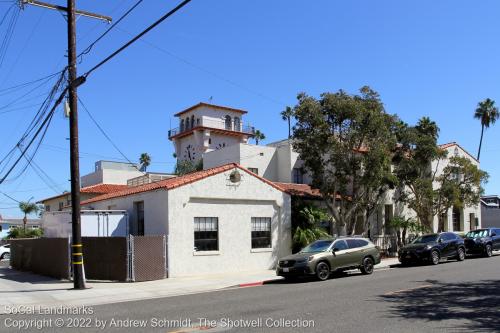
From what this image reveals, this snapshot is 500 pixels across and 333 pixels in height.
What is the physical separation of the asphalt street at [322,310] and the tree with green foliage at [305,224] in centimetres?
787

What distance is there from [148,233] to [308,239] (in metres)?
7.46

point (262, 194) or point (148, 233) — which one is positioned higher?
point (262, 194)

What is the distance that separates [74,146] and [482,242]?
21822 millimetres

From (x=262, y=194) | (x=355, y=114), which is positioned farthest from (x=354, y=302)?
(x=355, y=114)

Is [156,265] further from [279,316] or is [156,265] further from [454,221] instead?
[454,221]

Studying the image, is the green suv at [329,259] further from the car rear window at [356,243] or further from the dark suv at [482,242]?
the dark suv at [482,242]

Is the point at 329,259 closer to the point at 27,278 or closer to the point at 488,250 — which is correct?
the point at 27,278

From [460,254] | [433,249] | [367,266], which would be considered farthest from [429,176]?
[367,266]

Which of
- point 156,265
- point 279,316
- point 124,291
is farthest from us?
point 156,265

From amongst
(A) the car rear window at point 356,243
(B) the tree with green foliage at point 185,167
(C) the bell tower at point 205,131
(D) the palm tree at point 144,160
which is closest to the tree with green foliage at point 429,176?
(A) the car rear window at point 356,243

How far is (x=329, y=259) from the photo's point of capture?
19.0m

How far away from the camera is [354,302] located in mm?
12406

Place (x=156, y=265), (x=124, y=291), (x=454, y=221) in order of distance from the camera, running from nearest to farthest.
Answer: (x=124, y=291) → (x=156, y=265) → (x=454, y=221)

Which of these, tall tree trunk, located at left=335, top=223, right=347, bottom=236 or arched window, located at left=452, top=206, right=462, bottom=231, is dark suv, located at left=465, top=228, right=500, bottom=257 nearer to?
tall tree trunk, located at left=335, top=223, right=347, bottom=236
